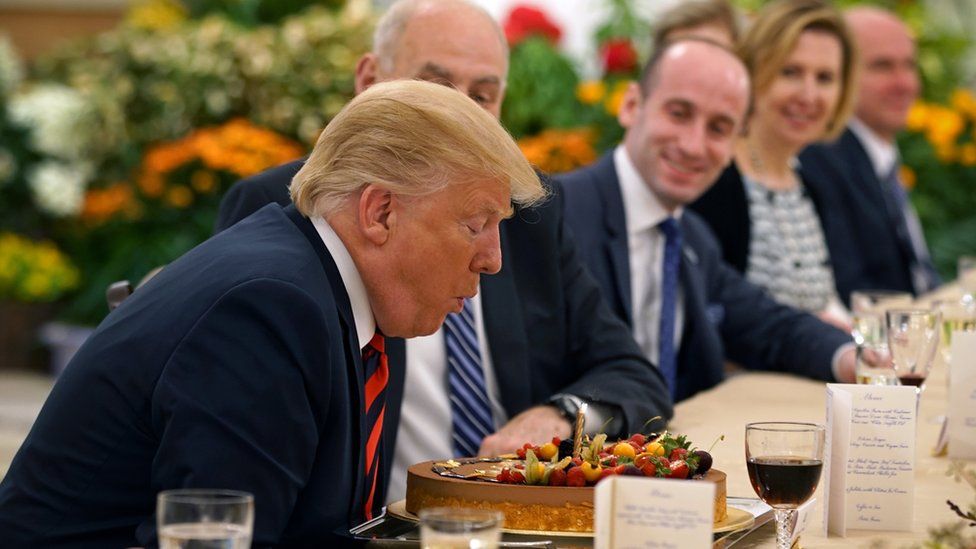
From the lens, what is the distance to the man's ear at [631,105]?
3.99m

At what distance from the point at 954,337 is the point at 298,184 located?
1.22 meters

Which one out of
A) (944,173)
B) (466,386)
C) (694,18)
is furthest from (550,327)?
(944,173)

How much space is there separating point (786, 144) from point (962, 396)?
2513 mm

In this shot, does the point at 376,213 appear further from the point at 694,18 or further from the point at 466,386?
the point at 694,18

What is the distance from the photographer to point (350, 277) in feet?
6.44

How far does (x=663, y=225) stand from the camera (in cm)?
377

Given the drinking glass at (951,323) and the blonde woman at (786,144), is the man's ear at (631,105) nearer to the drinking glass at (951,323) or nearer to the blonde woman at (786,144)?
the blonde woman at (786,144)

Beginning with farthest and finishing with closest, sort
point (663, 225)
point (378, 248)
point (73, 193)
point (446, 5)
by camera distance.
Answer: point (73, 193) < point (663, 225) < point (446, 5) < point (378, 248)

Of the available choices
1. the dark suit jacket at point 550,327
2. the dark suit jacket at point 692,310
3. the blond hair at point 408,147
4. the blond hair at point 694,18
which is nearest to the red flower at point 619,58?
the blond hair at point 694,18

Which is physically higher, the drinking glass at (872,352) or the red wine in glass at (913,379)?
the drinking glass at (872,352)

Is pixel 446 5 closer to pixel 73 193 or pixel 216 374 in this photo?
pixel 216 374

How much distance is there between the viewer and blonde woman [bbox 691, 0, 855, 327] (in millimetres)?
4672

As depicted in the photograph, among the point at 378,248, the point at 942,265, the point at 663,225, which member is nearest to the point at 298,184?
the point at 378,248

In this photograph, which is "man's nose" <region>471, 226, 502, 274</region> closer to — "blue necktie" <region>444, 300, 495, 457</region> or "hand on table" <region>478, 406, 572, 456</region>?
"hand on table" <region>478, 406, 572, 456</region>
